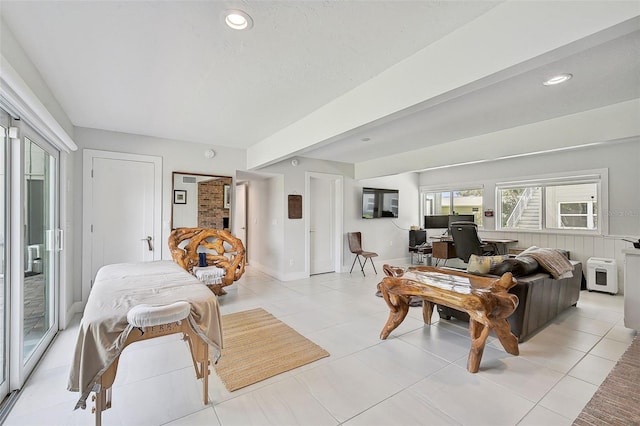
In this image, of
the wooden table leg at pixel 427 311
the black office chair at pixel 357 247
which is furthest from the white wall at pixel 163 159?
the wooden table leg at pixel 427 311

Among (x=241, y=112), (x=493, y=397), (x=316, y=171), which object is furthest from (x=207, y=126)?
(x=493, y=397)

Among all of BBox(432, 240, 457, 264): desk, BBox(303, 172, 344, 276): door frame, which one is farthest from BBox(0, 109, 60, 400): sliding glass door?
BBox(432, 240, 457, 264): desk

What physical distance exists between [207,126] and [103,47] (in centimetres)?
175

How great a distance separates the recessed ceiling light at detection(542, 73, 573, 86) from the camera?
226 centimetres

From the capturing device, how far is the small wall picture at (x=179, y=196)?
14.4 feet

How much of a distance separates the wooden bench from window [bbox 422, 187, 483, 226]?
5.43 m

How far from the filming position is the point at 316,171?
5.81 meters

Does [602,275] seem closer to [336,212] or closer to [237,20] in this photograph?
[336,212]

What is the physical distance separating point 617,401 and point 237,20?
3.27m

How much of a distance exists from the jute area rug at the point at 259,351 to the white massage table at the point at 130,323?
0.30 m

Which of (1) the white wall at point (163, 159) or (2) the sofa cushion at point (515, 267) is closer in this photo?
(2) the sofa cushion at point (515, 267)

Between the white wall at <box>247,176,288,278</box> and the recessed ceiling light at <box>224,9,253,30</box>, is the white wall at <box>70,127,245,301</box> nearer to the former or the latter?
the white wall at <box>247,176,288,278</box>

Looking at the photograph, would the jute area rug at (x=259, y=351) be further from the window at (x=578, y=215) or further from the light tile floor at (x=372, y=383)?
the window at (x=578, y=215)

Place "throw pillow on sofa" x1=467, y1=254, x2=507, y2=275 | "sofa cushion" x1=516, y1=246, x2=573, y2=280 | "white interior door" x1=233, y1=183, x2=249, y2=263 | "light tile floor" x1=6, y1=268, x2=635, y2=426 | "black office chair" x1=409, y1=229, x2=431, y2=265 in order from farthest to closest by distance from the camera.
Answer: "black office chair" x1=409, y1=229, x2=431, y2=265 → "white interior door" x1=233, y1=183, x2=249, y2=263 → "sofa cushion" x1=516, y1=246, x2=573, y2=280 → "throw pillow on sofa" x1=467, y1=254, x2=507, y2=275 → "light tile floor" x1=6, y1=268, x2=635, y2=426
